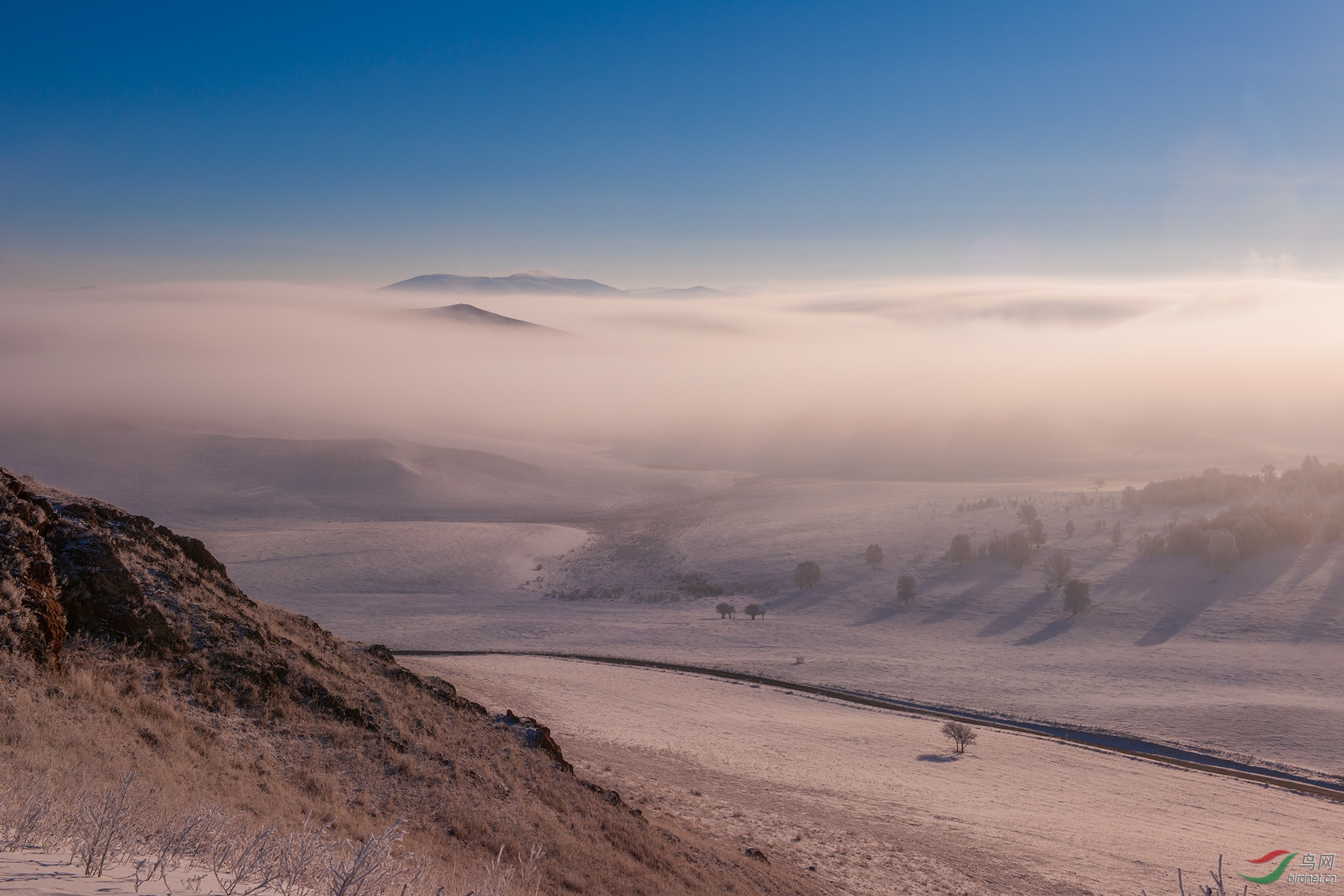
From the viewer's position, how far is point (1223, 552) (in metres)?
50.5

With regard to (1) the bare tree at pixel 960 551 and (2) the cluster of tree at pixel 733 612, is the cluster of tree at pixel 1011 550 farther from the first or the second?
(2) the cluster of tree at pixel 733 612

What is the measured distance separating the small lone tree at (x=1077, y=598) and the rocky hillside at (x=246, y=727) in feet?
133

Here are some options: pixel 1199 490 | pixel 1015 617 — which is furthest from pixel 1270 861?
pixel 1199 490

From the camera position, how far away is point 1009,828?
17.5 metres

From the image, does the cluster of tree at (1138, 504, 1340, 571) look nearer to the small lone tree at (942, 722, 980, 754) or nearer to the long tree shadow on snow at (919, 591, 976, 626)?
the long tree shadow on snow at (919, 591, 976, 626)

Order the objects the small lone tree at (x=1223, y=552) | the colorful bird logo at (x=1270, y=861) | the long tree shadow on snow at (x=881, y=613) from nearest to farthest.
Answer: the colorful bird logo at (x=1270, y=861) → the long tree shadow on snow at (x=881, y=613) → the small lone tree at (x=1223, y=552)

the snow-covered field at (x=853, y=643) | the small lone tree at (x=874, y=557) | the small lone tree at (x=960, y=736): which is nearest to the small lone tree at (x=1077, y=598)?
the snow-covered field at (x=853, y=643)

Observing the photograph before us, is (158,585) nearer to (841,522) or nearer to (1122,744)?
(1122,744)

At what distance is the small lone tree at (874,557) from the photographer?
58750 millimetres

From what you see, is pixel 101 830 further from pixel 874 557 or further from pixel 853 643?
pixel 874 557

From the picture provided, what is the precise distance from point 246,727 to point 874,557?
5347cm

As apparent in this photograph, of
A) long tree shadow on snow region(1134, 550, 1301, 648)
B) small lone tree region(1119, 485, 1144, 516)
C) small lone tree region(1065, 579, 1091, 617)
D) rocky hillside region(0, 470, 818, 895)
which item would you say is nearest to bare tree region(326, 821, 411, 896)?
rocky hillside region(0, 470, 818, 895)

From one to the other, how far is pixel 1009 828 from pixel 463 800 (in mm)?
13125

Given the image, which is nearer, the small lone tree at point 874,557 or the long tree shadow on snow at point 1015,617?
the long tree shadow on snow at point 1015,617
